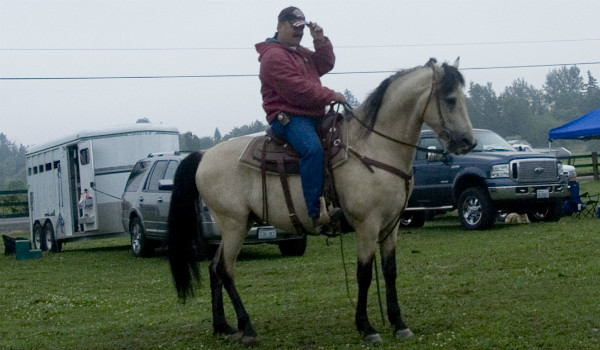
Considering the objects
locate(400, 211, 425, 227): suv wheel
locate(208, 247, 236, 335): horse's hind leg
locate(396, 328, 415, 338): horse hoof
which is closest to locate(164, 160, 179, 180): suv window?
locate(400, 211, 425, 227): suv wheel

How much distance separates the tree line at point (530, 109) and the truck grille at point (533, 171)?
60253 mm

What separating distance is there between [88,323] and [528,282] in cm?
498

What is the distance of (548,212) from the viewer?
65.1 ft

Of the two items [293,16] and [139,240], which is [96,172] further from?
[293,16]

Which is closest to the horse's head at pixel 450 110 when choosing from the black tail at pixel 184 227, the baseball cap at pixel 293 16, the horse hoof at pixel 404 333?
the baseball cap at pixel 293 16

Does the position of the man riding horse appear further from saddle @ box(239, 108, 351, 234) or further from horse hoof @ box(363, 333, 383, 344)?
horse hoof @ box(363, 333, 383, 344)

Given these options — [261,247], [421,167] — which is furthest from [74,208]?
[421,167]

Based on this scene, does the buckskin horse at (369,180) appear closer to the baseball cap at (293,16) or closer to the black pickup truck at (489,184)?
the baseball cap at (293,16)

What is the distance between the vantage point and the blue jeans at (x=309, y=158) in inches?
283

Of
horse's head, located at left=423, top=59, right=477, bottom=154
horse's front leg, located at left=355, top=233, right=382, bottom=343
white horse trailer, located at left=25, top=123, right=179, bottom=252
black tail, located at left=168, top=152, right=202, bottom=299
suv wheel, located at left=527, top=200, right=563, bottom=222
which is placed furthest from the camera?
white horse trailer, located at left=25, top=123, right=179, bottom=252

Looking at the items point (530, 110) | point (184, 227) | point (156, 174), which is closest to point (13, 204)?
point (156, 174)

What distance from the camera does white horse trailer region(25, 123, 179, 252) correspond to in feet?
65.7

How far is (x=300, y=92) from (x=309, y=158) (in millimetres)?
563

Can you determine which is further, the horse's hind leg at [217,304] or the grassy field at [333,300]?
the horse's hind leg at [217,304]
